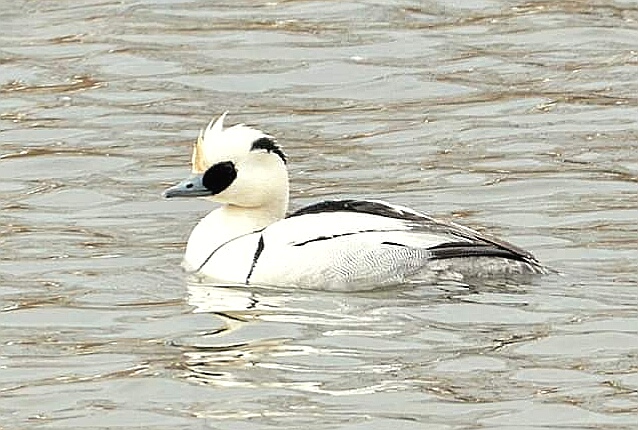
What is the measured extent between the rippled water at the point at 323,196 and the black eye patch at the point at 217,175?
46 cm

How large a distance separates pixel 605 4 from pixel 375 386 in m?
9.11

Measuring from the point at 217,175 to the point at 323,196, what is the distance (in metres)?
1.89

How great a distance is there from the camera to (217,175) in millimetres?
10914

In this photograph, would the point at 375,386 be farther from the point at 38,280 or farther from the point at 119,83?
Answer: the point at 119,83

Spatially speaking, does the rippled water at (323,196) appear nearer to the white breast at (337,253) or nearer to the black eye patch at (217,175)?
the white breast at (337,253)

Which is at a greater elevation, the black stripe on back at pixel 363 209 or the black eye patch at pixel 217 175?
the black eye patch at pixel 217 175

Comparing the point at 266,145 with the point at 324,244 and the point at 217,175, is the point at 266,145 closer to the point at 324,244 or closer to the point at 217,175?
the point at 217,175

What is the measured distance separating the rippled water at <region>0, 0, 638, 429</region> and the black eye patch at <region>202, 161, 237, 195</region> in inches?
18.1

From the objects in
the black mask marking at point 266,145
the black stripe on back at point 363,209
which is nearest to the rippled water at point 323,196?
the black stripe on back at point 363,209

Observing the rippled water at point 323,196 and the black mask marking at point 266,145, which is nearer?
the rippled water at point 323,196

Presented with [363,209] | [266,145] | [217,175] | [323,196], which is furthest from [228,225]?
[323,196]

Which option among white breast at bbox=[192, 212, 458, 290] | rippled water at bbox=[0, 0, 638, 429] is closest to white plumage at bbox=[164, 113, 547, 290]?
white breast at bbox=[192, 212, 458, 290]

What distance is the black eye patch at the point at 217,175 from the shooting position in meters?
10.9

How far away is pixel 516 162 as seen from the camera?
43.7 feet
